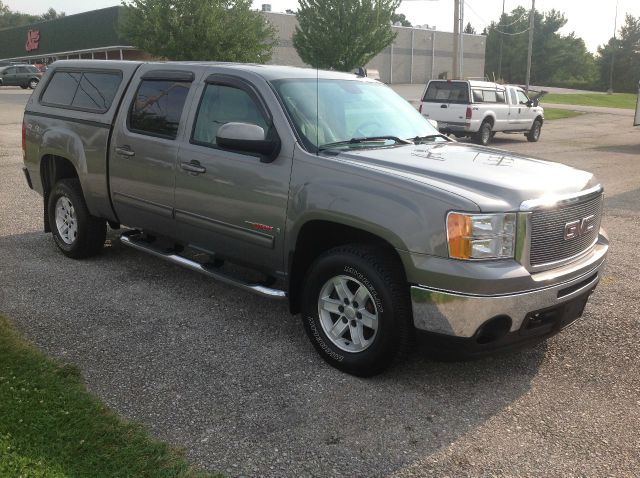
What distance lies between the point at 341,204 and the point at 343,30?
3093 cm

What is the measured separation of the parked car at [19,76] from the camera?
143 feet

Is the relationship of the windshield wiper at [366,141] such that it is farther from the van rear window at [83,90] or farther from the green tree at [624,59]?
the green tree at [624,59]

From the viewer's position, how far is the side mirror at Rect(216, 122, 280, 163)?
14.0 ft

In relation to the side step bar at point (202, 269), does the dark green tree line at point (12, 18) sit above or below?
above

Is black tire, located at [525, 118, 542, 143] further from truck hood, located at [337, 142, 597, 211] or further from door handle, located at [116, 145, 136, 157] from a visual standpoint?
door handle, located at [116, 145, 136, 157]

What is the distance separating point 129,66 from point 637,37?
95.2m

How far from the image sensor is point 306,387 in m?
3.89

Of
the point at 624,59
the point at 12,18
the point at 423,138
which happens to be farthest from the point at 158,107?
the point at 12,18

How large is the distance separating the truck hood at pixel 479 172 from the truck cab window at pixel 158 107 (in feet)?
5.26

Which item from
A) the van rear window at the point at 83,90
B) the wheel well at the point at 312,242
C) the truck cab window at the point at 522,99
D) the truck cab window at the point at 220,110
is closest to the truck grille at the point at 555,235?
the wheel well at the point at 312,242

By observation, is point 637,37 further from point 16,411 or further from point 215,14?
point 16,411

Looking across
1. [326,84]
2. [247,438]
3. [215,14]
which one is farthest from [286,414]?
[215,14]

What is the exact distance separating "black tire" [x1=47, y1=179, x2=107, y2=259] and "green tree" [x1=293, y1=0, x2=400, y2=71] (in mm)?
28108

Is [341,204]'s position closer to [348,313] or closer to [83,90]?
[348,313]
